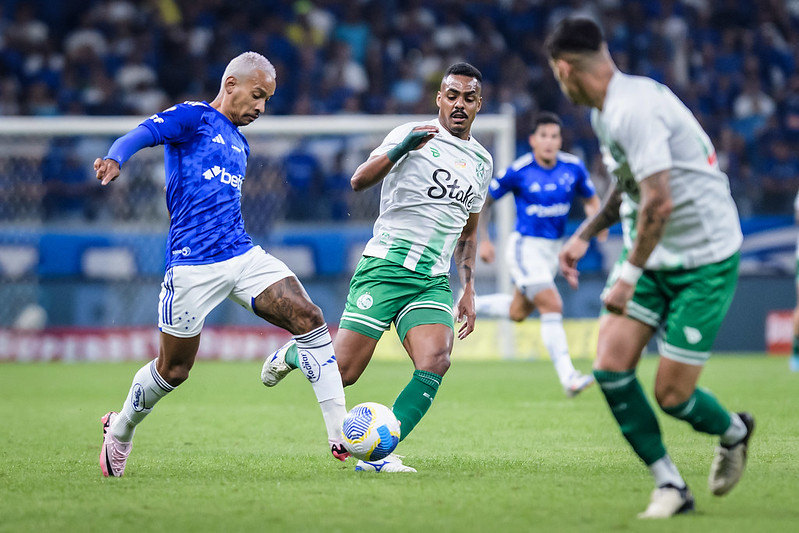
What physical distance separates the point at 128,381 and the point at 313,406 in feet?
12.0

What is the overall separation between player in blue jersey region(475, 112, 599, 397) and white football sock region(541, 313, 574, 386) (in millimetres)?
26

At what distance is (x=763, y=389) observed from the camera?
11500 millimetres

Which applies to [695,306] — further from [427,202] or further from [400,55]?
[400,55]

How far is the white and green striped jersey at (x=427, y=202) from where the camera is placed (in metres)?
6.61

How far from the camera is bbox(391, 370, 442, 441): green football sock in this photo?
5.98 m

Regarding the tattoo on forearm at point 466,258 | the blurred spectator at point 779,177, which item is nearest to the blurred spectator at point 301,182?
the blurred spectator at point 779,177

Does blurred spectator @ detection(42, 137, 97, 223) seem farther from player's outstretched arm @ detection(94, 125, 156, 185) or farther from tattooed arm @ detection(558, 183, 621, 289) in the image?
tattooed arm @ detection(558, 183, 621, 289)

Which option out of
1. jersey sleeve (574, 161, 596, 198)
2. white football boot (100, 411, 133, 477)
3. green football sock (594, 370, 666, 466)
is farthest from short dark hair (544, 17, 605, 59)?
jersey sleeve (574, 161, 596, 198)

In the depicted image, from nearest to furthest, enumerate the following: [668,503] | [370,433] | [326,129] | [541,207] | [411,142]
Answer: [668,503]
[370,433]
[411,142]
[541,207]
[326,129]

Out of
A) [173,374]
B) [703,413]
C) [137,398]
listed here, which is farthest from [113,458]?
[703,413]

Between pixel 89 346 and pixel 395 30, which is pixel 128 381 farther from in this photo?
pixel 395 30

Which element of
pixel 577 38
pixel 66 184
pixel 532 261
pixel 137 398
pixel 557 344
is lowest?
pixel 557 344

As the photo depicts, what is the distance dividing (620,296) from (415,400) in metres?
1.82

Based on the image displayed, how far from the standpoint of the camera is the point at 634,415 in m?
4.84
